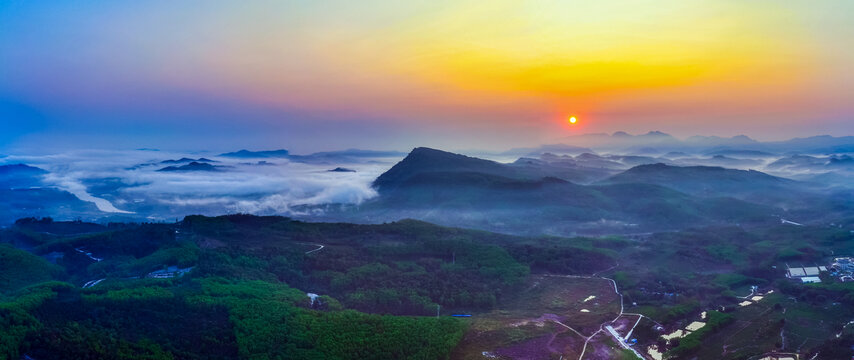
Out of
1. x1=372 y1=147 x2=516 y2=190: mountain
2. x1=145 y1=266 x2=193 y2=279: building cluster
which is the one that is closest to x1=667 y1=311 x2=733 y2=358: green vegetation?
x1=145 y1=266 x2=193 y2=279: building cluster

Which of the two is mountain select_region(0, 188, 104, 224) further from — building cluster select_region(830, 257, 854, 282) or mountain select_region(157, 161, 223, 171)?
building cluster select_region(830, 257, 854, 282)

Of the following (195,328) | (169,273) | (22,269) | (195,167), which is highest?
(195,167)

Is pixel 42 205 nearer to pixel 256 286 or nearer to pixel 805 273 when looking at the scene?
pixel 256 286

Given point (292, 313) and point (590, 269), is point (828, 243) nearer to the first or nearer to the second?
point (590, 269)

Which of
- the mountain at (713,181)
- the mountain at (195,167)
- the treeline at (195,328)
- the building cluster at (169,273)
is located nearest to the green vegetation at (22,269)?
the building cluster at (169,273)

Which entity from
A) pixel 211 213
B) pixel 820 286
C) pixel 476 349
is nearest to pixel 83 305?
pixel 476 349

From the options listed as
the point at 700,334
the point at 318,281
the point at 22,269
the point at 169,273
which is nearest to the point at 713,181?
the point at 700,334

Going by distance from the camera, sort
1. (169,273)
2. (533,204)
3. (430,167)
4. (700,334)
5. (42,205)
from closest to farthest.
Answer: (700,334)
(169,273)
(533,204)
(42,205)
(430,167)

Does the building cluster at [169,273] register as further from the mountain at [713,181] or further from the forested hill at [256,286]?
the mountain at [713,181]

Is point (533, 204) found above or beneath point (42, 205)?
beneath

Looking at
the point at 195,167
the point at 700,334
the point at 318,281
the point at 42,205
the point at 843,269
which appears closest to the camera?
the point at 700,334

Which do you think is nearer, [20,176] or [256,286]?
[256,286]
